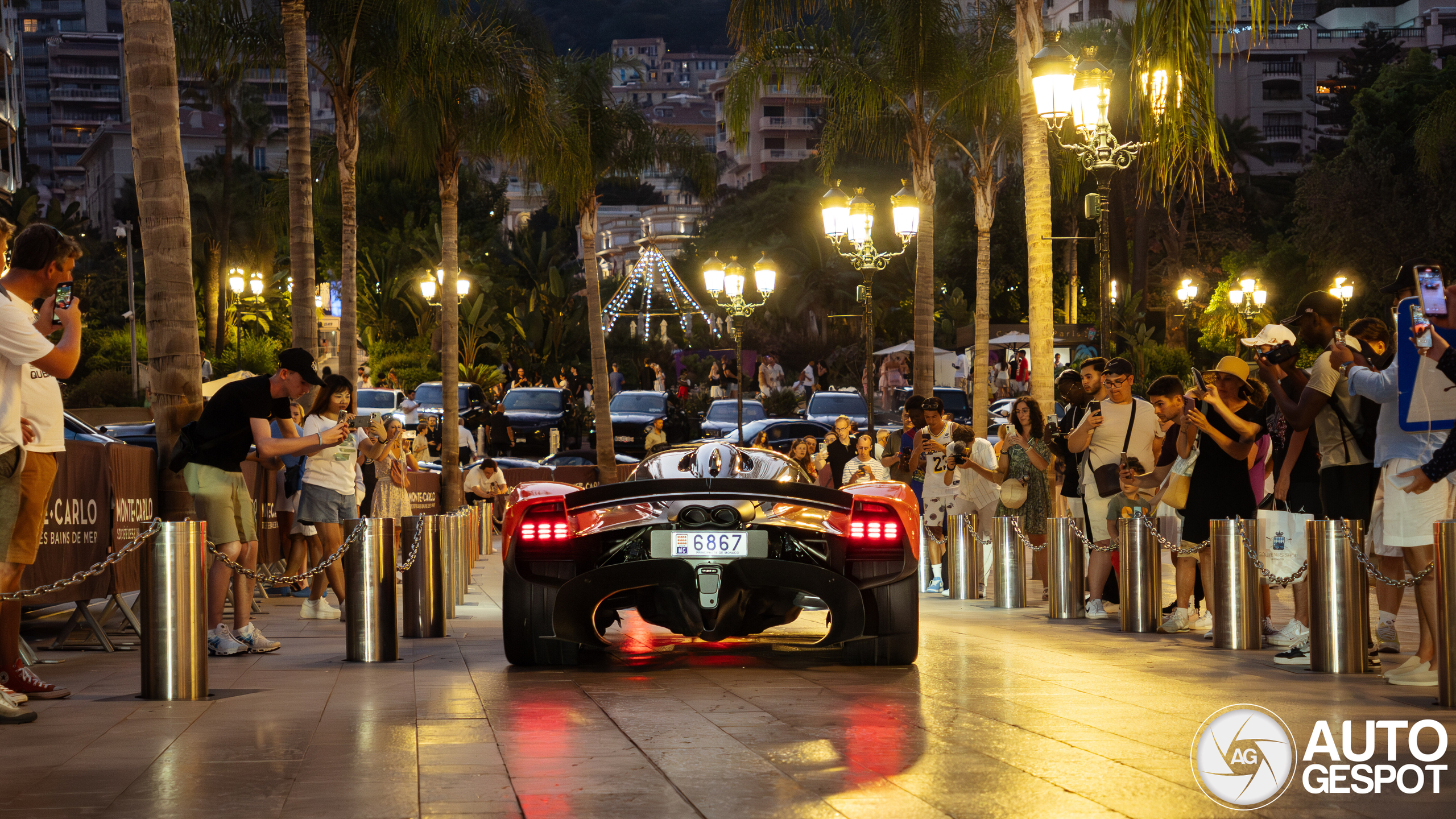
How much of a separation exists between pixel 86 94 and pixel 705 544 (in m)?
168

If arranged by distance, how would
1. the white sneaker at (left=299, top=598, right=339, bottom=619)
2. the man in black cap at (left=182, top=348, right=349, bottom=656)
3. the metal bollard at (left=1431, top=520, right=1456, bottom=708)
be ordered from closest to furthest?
the metal bollard at (left=1431, top=520, right=1456, bottom=708), the man in black cap at (left=182, top=348, right=349, bottom=656), the white sneaker at (left=299, top=598, right=339, bottom=619)

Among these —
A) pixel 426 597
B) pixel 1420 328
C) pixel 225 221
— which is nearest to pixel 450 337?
pixel 426 597

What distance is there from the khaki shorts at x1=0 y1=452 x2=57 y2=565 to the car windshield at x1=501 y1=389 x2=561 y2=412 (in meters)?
32.6

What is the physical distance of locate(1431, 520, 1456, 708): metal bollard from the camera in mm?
6672

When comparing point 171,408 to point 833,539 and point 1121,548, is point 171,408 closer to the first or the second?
point 833,539

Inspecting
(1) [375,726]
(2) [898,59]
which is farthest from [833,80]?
(1) [375,726]

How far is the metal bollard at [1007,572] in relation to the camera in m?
13.3

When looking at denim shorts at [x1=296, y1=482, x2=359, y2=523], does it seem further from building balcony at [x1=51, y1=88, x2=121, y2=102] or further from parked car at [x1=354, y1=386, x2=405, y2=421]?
building balcony at [x1=51, y1=88, x2=121, y2=102]

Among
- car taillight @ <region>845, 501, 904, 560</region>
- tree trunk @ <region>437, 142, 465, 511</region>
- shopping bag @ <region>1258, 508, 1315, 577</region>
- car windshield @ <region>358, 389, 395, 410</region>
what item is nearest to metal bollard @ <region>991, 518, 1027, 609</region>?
shopping bag @ <region>1258, 508, 1315, 577</region>

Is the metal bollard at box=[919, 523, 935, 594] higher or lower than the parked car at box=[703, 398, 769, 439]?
lower

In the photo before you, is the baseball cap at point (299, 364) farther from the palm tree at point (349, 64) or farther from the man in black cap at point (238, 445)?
the palm tree at point (349, 64)

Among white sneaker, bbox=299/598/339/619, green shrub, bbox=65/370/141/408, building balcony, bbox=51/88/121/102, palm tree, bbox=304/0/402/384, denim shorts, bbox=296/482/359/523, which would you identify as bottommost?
white sneaker, bbox=299/598/339/619

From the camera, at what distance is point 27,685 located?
23.9 feet

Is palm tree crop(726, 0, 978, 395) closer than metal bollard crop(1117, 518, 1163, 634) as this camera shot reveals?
No
